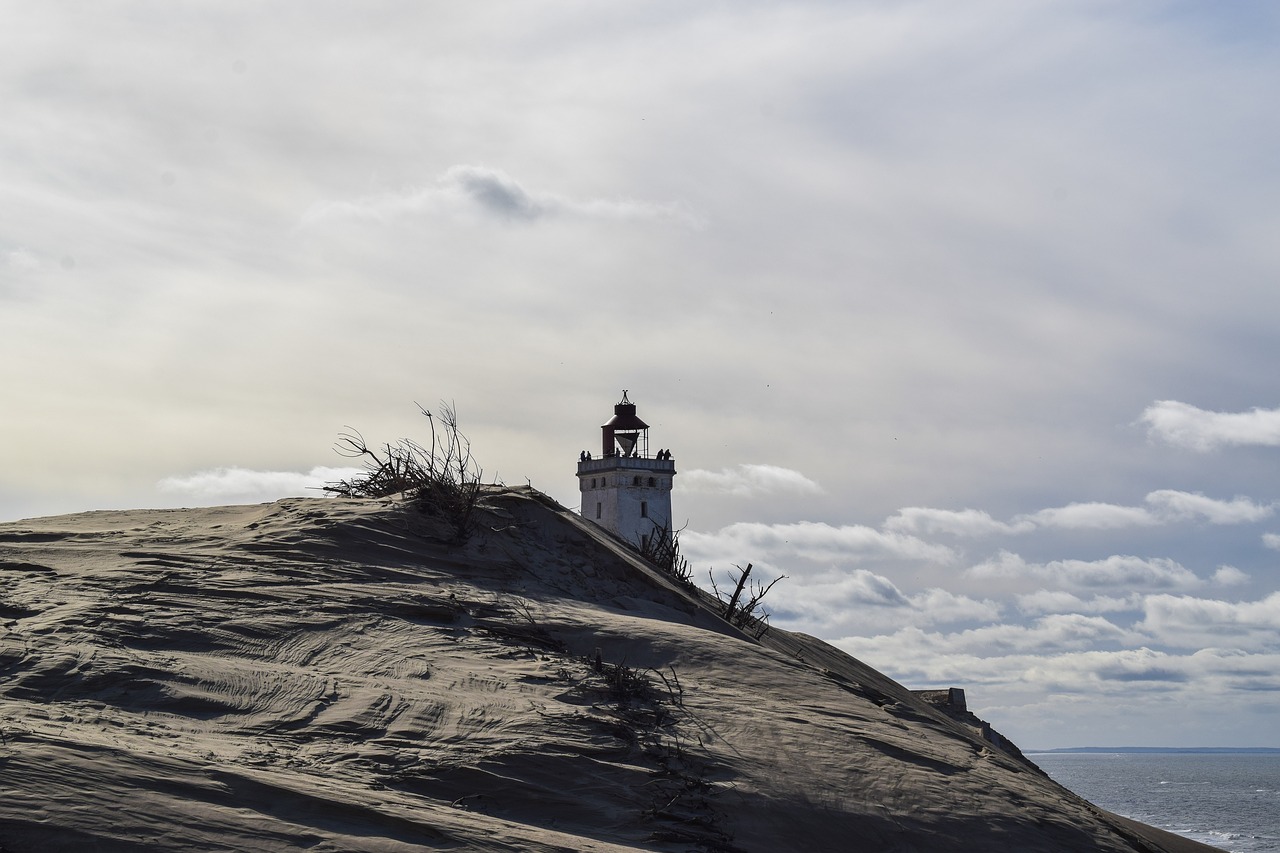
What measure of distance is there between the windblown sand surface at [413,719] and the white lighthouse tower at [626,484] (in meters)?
35.5

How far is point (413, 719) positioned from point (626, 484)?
39.4 meters

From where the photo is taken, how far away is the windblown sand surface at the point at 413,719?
5.55m

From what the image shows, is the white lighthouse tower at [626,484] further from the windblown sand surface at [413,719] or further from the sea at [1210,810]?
the windblown sand surface at [413,719]

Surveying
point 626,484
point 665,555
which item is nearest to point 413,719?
point 665,555

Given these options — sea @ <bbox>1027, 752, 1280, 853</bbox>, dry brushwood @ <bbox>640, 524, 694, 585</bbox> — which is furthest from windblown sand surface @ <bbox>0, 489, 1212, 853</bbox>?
sea @ <bbox>1027, 752, 1280, 853</bbox>

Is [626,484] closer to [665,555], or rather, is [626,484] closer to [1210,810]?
[665,555]

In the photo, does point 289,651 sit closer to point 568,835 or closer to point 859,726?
point 568,835

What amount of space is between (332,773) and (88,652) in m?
1.93

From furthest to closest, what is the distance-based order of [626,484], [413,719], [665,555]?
[626,484]
[665,555]
[413,719]


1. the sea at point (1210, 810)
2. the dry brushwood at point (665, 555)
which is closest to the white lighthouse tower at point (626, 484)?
the sea at point (1210, 810)

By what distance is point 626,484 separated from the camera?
4638 cm

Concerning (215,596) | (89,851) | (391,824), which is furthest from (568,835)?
(215,596)

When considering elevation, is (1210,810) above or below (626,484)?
below

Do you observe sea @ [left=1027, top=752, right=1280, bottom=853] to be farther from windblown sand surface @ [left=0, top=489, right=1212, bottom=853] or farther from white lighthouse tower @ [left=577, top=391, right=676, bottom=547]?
windblown sand surface @ [left=0, top=489, right=1212, bottom=853]
